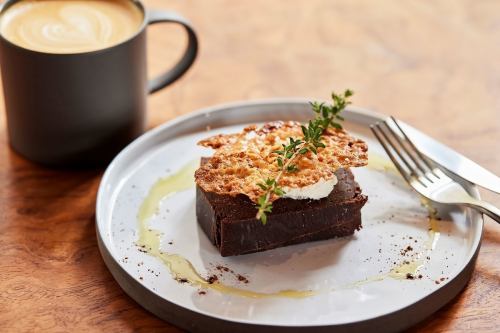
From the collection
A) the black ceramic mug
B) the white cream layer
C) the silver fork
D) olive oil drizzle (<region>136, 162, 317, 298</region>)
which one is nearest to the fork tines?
the silver fork

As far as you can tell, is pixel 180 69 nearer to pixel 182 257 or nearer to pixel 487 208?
pixel 182 257

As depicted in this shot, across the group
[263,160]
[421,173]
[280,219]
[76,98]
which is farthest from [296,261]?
[76,98]

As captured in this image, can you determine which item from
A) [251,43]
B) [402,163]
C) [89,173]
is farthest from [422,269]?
[251,43]

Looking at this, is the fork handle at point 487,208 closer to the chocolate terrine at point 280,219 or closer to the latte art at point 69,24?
the chocolate terrine at point 280,219

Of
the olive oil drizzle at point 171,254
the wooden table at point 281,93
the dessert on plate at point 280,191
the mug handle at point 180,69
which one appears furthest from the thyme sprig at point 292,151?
the mug handle at point 180,69

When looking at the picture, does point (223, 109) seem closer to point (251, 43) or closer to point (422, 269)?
point (251, 43)

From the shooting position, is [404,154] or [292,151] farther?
[404,154]

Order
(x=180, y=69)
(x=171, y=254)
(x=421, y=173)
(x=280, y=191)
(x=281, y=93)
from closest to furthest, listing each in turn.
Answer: (x=280, y=191) → (x=171, y=254) → (x=421, y=173) → (x=180, y=69) → (x=281, y=93)
